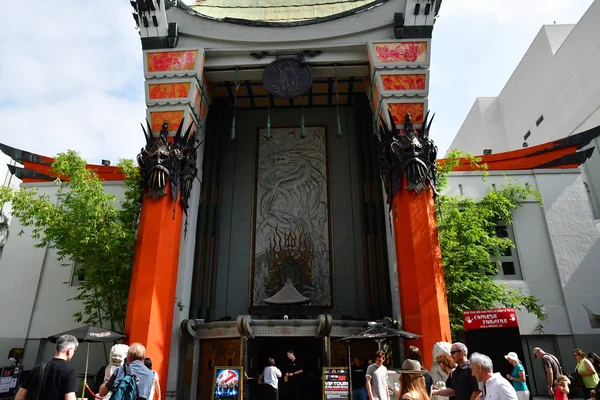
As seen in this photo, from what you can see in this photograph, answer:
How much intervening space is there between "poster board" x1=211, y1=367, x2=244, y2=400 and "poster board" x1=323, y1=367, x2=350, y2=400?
2.05 m

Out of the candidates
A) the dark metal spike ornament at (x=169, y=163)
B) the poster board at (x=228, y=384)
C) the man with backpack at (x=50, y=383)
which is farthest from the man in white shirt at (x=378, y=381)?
the dark metal spike ornament at (x=169, y=163)

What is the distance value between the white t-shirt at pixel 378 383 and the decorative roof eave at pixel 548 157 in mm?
11353

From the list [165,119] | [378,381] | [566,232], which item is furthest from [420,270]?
[165,119]

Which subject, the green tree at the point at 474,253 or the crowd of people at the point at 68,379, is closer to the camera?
the crowd of people at the point at 68,379

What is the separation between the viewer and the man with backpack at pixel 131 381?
184 inches

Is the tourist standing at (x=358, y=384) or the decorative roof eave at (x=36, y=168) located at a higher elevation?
the decorative roof eave at (x=36, y=168)

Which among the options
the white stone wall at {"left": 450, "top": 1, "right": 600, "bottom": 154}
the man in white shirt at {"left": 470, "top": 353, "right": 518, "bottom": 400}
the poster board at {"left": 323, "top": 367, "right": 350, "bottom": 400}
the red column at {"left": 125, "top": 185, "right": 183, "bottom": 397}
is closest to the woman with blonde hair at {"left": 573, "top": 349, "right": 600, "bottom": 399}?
the poster board at {"left": 323, "top": 367, "right": 350, "bottom": 400}

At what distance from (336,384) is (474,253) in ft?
22.1

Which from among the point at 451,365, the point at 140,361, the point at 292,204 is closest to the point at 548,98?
the point at 292,204

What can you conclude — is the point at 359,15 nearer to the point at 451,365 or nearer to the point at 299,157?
the point at 299,157

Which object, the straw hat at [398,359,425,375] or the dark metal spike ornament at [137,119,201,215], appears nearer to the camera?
the straw hat at [398,359,425,375]

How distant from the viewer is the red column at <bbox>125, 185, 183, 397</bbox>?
12117 mm

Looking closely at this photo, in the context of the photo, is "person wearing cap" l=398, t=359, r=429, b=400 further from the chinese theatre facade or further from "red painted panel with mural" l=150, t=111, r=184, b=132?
"red painted panel with mural" l=150, t=111, r=184, b=132

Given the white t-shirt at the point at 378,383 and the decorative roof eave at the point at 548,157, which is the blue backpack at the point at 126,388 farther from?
the decorative roof eave at the point at 548,157
